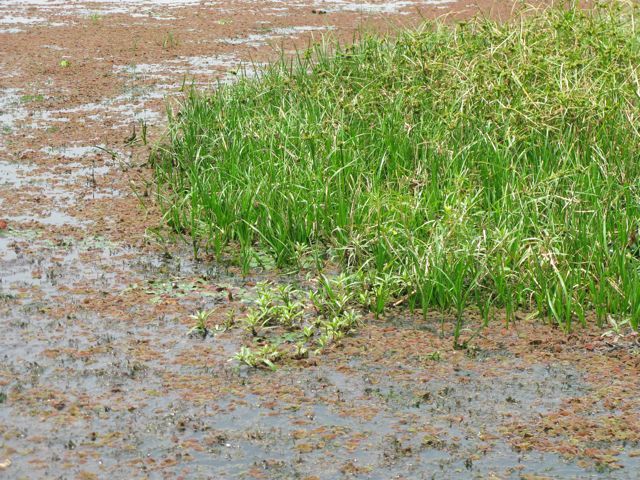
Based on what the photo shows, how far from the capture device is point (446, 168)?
18.3ft

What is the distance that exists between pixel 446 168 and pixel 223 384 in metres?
2.21

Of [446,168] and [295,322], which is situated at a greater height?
[446,168]

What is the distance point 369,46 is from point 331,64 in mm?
320

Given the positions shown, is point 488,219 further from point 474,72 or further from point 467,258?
point 474,72

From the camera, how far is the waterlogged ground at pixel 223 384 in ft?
11.0

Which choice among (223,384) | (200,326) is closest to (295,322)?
(200,326)

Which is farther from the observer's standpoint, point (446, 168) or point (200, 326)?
point (446, 168)

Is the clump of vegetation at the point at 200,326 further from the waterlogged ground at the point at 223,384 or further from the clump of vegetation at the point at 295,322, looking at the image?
the clump of vegetation at the point at 295,322

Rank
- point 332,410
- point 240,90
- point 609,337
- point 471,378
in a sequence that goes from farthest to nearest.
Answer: point 240,90, point 609,337, point 471,378, point 332,410

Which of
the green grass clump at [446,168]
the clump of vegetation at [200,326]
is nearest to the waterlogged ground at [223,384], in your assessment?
the clump of vegetation at [200,326]

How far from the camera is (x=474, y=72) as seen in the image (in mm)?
6336

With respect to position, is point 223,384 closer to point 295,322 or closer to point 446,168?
point 295,322

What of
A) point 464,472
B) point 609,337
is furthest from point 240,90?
point 464,472

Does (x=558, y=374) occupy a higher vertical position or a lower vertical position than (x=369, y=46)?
lower
